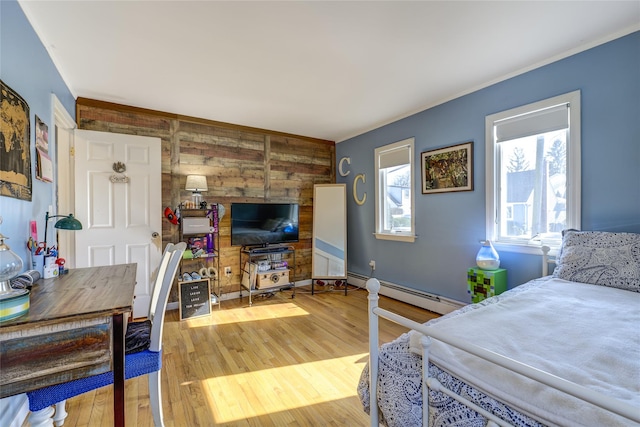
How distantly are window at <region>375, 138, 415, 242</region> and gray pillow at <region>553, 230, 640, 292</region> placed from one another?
1670 mm

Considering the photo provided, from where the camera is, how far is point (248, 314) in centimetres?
332

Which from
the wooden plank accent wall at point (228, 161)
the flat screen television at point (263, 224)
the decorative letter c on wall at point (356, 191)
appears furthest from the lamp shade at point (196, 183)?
the decorative letter c on wall at point (356, 191)

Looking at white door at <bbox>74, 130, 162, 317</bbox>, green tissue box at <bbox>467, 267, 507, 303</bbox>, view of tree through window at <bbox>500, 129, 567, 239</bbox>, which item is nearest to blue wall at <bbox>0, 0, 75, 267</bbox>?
white door at <bbox>74, 130, 162, 317</bbox>

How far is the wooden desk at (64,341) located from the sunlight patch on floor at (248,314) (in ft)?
6.45

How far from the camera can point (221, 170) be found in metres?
3.81

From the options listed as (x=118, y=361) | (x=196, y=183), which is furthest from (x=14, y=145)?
(x=196, y=183)

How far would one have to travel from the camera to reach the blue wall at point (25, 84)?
4.69ft

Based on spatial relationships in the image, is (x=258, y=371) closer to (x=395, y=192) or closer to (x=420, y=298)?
(x=420, y=298)

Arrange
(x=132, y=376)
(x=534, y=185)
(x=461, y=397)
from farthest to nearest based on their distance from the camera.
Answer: (x=534, y=185), (x=132, y=376), (x=461, y=397)

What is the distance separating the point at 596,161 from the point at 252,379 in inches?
120

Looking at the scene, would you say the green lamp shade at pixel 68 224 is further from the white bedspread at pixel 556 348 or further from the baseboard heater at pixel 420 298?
the baseboard heater at pixel 420 298

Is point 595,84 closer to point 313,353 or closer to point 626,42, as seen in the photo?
point 626,42

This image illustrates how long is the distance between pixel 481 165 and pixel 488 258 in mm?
942

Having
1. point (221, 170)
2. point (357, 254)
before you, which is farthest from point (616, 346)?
point (221, 170)
